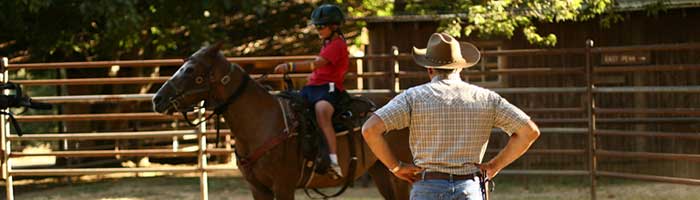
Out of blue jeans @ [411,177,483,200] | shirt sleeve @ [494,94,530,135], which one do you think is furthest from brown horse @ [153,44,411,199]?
shirt sleeve @ [494,94,530,135]

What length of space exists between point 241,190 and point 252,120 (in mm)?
5869

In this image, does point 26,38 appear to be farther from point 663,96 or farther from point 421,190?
point 421,190

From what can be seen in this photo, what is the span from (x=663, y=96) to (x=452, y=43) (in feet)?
36.4

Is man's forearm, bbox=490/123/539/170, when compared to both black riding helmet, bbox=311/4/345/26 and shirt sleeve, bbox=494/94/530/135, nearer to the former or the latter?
shirt sleeve, bbox=494/94/530/135

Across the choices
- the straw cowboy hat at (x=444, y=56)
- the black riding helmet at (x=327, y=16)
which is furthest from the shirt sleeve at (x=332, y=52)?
the straw cowboy hat at (x=444, y=56)

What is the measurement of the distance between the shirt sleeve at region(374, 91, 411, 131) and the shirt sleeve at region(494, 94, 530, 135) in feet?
1.31

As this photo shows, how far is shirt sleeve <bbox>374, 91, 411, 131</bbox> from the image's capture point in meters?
4.65

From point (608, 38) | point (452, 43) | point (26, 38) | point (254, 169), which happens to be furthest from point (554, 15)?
point (452, 43)

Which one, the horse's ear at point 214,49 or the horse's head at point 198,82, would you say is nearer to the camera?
the horse's head at point 198,82

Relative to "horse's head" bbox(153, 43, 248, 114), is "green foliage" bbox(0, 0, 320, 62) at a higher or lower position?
higher

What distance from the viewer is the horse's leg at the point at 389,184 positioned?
873 centimetres

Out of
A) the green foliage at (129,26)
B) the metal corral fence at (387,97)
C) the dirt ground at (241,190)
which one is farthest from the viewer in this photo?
the green foliage at (129,26)

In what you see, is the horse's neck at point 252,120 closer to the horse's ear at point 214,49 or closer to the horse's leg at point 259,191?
the horse's leg at point 259,191

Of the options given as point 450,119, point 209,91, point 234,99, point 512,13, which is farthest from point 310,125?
point 512,13
